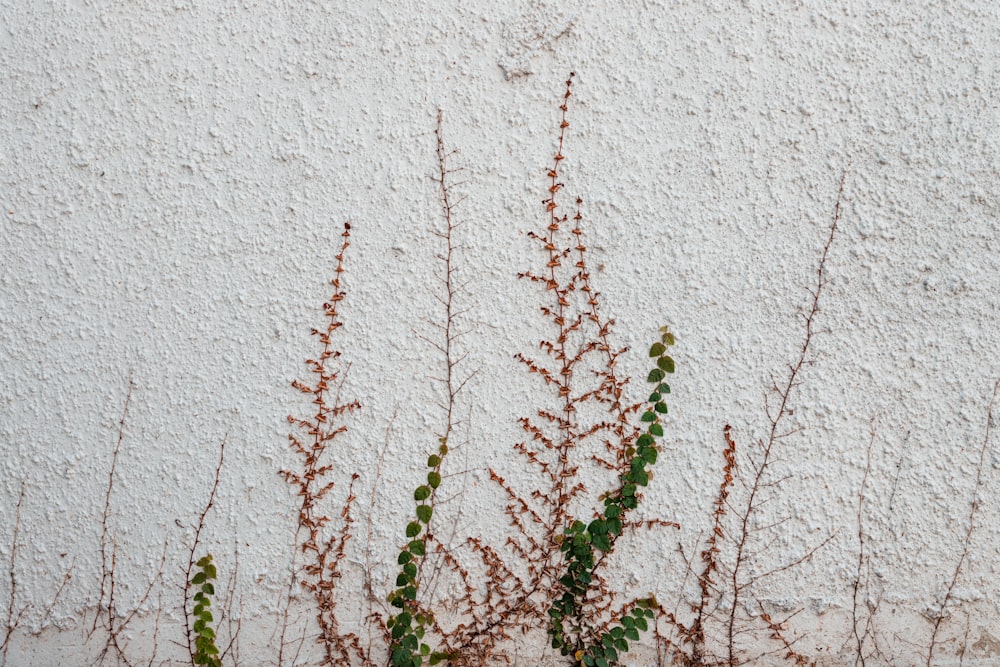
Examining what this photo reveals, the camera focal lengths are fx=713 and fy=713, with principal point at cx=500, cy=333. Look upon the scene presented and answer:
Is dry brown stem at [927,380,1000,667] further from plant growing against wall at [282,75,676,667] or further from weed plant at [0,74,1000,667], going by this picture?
plant growing against wall at [282,75,676,667]

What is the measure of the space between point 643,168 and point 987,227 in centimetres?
119

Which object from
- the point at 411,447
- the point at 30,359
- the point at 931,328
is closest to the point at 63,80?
the point at 30,359

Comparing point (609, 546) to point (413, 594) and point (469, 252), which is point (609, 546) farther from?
point (469, 252)

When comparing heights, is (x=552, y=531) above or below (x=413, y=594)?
above

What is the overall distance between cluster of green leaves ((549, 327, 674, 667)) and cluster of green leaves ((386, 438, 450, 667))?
445mm

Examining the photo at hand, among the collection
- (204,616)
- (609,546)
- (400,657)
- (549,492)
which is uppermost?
(549,492)

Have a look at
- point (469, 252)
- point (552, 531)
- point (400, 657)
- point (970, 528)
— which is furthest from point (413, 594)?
point (970, 528)

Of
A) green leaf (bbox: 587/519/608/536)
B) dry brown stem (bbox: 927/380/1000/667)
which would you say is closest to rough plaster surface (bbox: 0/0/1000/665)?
dry brown stem (bbox: 927/380/1000/667)

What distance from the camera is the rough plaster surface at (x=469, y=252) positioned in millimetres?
2359

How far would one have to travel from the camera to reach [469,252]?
2422 millimetres

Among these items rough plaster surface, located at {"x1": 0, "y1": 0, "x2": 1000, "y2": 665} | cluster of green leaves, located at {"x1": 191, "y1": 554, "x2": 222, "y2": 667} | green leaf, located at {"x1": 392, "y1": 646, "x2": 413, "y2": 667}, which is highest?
rough plaster surface, located at {"x1": 0, "y1": 0, "x2": 1000, "y2": 665}

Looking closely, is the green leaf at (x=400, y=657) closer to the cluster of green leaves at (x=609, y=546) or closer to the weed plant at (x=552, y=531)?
the weed plant at (x=552, y=531)

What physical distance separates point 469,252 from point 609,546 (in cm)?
111

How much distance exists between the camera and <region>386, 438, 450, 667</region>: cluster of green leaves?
2354 mm
